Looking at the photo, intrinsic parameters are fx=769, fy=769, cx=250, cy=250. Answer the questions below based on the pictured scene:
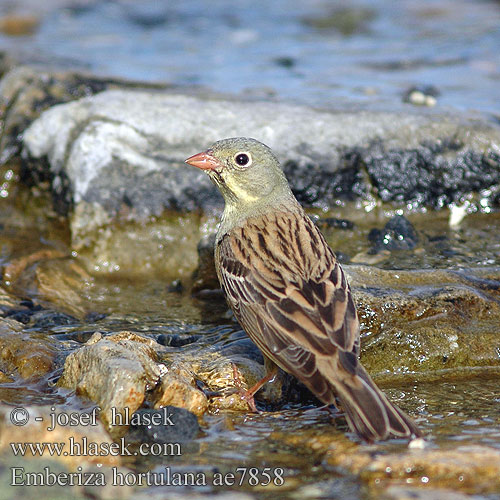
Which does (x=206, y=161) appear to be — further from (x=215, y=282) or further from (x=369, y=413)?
(x=369, y=413)

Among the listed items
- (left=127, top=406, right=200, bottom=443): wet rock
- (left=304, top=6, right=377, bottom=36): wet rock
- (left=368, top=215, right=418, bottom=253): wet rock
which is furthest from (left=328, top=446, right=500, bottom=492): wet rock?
(left=304, top=6, right=377, bottom=36): wet rock

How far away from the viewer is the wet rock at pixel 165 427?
434 cm

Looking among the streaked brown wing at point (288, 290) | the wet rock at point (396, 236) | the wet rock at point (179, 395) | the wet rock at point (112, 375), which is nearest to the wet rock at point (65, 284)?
the wet rock at point (112, 375)

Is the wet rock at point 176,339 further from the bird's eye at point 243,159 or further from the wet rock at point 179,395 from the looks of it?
the bird's eye at point 243,159

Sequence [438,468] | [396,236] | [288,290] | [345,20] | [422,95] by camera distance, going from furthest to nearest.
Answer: [345,20] < [422,95] < [396,236] < [288,290] < [438,468]

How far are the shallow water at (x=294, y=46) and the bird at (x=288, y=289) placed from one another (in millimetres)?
2867

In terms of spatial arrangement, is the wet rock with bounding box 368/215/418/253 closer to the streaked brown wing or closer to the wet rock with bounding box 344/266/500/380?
the wet rock with bounding box 344/266/500/380

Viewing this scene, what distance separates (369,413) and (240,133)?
402 centimetres

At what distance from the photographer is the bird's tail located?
160 inches

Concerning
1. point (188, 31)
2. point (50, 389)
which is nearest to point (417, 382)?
point (50, 389)

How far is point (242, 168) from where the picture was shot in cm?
591

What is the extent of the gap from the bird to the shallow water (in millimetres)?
2867

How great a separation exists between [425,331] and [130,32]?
1085cm

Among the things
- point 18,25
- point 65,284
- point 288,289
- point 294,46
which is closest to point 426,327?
point 288,289
